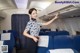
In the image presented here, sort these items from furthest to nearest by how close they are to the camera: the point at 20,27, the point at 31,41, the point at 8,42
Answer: the point at 20,27
the point at 8,42
the point at 31,41

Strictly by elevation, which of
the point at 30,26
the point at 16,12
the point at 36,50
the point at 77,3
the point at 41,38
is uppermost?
the point at 16,12

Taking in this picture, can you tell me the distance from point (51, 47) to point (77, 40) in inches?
21.5

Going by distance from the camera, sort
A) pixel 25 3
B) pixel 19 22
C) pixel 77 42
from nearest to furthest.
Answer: pixel 77 42 < pixel 25 3 < pixel 19 22

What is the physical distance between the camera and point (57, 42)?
3.43 metres

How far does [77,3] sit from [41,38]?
53.0 inches

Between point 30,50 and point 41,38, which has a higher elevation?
point 41,38

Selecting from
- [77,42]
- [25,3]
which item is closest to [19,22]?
[25,3]

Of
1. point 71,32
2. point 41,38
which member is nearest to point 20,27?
point 71,32

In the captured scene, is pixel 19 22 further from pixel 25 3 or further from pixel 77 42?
pixel 77 42

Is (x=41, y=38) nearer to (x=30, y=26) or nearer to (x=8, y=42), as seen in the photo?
(x=30, y=26)

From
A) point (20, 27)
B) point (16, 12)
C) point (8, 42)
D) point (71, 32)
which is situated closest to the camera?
point (8, 42)

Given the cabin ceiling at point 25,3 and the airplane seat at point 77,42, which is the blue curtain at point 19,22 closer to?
the cabin ceiling at point 25,3

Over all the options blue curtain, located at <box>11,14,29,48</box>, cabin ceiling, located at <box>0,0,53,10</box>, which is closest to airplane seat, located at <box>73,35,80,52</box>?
cabin ceiling, located at <box>0,0,53,10</box>

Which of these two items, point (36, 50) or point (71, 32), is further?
point (71, 32)
